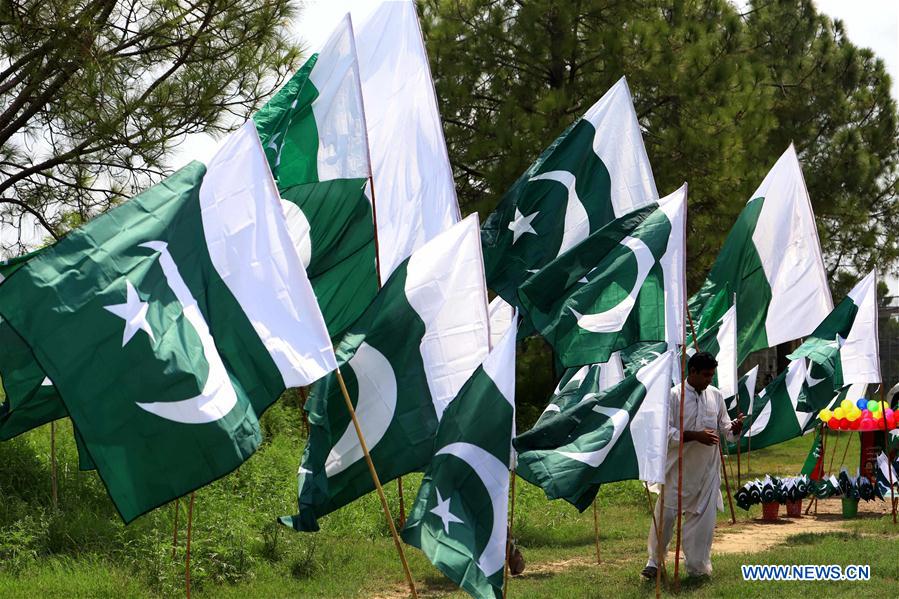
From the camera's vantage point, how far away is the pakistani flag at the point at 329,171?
8516 millimetres

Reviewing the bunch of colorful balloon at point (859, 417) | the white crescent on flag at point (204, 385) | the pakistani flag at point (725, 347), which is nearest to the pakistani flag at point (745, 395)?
the bunch of colorful balloon at point (859, 417)

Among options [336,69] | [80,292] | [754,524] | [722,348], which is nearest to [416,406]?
[80,292]

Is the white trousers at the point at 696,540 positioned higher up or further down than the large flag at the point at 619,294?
further down

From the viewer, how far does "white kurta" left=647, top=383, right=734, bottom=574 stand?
8141 millimetres

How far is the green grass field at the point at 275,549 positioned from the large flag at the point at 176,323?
2.99 m

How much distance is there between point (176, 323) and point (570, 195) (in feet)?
Answer: 15.7

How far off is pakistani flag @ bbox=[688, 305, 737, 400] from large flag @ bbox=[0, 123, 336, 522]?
238 inches

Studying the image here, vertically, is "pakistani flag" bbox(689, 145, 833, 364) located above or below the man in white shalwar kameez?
above

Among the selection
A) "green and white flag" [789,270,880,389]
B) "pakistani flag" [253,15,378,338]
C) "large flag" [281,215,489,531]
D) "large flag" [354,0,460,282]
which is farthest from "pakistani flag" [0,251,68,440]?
"green and white flag" [789,270,880,389]

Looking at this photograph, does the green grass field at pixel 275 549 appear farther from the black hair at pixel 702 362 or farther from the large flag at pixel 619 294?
the large flag at pixel 619 294

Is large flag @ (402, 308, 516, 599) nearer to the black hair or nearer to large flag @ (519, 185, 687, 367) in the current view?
large flag @ (519, 185, 687, 367)

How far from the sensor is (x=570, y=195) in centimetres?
965

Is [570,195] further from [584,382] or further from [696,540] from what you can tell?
[696,540]

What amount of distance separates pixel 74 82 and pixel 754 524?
782cm
